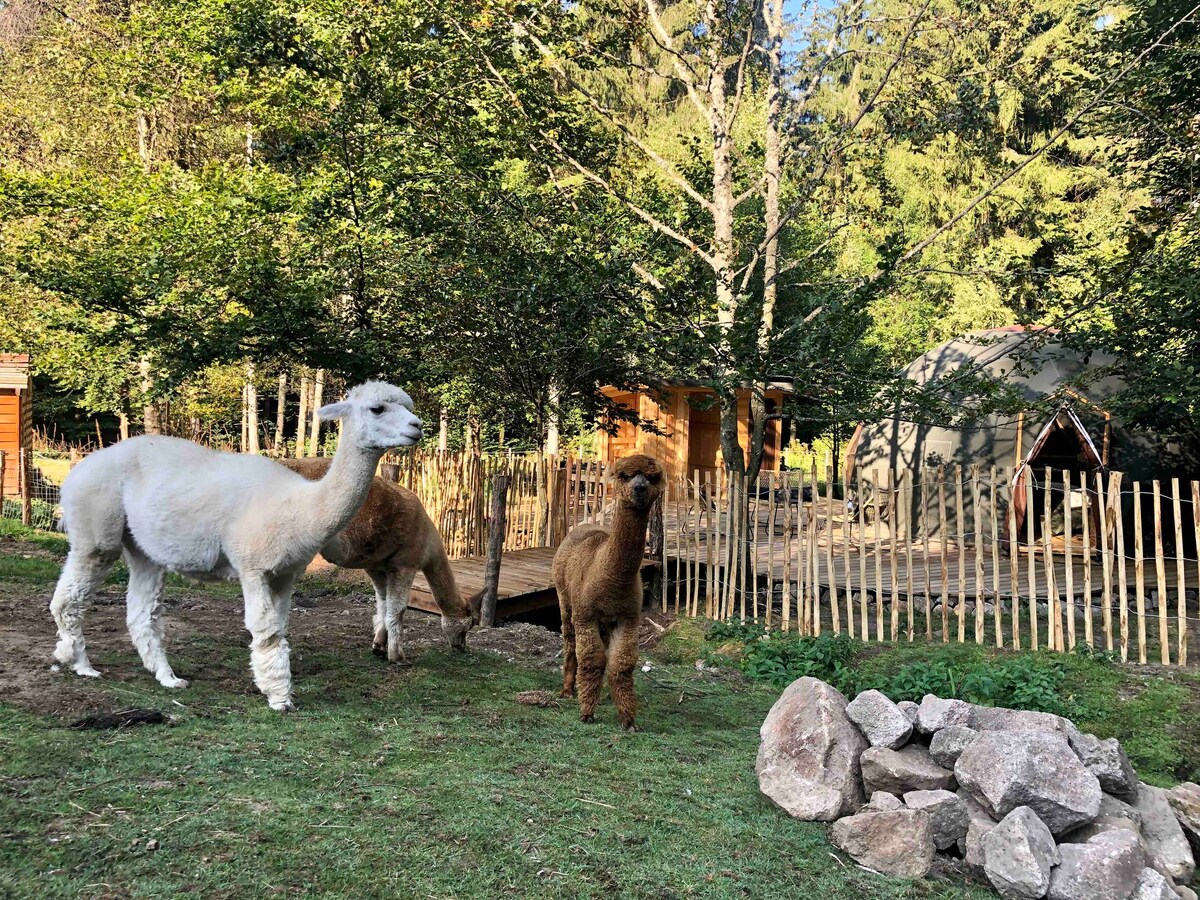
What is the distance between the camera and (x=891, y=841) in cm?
363

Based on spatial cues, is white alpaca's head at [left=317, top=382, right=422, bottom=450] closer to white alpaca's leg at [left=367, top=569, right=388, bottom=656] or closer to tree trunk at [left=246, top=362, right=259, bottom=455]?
white alpaca's leg at [left=367, top=569, right=388, bottom=656]

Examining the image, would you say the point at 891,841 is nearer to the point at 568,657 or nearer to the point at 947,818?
the point at 947,818

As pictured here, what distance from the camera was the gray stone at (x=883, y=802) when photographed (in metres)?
3.81

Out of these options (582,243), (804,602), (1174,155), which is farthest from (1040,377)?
(582,243)

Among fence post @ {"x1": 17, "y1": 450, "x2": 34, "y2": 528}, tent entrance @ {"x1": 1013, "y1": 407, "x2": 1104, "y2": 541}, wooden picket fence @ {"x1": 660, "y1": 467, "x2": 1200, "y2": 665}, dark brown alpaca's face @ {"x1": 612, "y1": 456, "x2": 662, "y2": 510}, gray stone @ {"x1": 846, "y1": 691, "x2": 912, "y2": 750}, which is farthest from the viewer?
fence post @ {"x1": 17, "y1": 450, "x2": 34, "y2": 528}

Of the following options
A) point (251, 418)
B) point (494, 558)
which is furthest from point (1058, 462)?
point (251, 418)

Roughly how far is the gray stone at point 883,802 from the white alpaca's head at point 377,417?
9.49 ft

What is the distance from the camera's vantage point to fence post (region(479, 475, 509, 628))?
7.93 meters

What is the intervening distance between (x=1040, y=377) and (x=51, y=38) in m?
19.6

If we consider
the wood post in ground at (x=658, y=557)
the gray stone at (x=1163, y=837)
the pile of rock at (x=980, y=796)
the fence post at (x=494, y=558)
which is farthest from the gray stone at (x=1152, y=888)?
the wood post in ground at (x=658, y=557)

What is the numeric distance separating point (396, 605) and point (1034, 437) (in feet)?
34.3

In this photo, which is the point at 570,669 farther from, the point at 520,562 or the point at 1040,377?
the point at 1040,377

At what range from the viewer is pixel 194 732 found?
4.05m

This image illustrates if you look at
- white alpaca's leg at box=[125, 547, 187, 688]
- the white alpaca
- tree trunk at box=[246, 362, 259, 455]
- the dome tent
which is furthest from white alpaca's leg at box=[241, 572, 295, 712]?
tree trunk at box=[246, 362, 259, 455]
